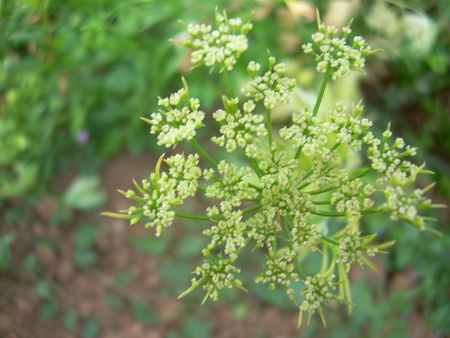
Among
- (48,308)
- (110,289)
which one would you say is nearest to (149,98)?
(110,289)

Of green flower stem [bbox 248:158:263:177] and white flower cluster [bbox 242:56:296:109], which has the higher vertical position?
white flower cluster [bbox 242:56:296:109]

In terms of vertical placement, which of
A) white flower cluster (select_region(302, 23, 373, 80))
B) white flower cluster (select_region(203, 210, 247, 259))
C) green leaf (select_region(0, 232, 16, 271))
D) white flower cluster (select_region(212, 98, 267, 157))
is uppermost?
white flower cluster (select_region(302, 23, 373, 80))

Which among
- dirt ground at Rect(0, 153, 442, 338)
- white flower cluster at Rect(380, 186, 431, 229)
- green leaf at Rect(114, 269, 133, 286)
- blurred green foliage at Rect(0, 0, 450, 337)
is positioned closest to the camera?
white flower cluster at Rect(380, 186, 431, 229)

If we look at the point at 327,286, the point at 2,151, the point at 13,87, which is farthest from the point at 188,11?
the point at 327,286

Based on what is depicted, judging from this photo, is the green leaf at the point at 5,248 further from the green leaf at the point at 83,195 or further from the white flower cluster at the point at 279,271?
the white flower cluster at the point at 279,271

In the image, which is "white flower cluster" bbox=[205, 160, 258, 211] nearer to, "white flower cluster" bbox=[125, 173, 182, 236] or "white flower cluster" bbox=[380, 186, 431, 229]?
"white flower cluster" bbox=[125, 173, 182, 236]

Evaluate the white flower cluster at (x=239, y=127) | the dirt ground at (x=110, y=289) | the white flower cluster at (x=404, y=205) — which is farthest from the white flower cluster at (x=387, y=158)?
the dirt ground at (x=110, y=289)

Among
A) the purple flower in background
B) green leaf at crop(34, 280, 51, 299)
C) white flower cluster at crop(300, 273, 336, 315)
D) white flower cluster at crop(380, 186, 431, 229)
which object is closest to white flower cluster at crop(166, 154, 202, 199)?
white flower cluster at crop(300, 273, 336, 315)
